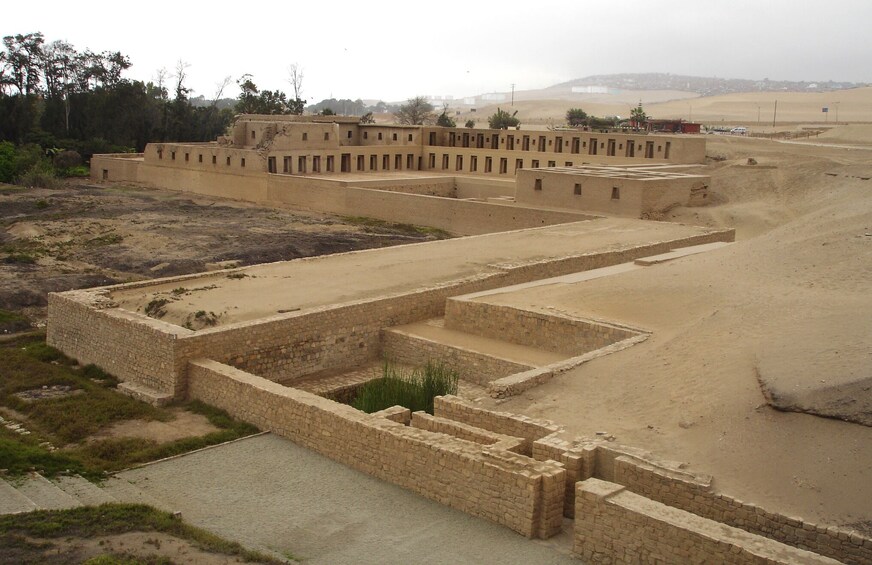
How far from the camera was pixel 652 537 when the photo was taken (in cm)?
708

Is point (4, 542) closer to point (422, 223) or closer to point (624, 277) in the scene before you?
point (624, 277)

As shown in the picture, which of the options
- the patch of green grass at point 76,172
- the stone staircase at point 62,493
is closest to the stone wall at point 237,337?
the stone staircase at point 62,493

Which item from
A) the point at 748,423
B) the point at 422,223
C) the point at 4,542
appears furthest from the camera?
the point at 422,223

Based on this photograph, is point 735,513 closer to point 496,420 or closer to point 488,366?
point 496,420

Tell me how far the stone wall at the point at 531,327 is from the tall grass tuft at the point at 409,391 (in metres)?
1.70

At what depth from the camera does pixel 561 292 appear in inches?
563

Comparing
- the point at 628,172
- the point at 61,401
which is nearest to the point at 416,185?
the point at 628,172

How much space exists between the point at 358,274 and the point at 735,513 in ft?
31.1

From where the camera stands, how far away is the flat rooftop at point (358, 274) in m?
13.5

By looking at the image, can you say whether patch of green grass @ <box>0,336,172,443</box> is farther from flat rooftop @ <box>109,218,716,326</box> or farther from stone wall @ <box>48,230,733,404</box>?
flat rooftop @ <box>109,218,716,326</box>

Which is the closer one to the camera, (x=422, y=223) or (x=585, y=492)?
(x=585, y=492)

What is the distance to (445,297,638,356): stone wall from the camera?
41.0 feet

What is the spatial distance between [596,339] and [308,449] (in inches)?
175

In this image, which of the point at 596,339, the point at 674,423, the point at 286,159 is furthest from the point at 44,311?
the point at 286,159
